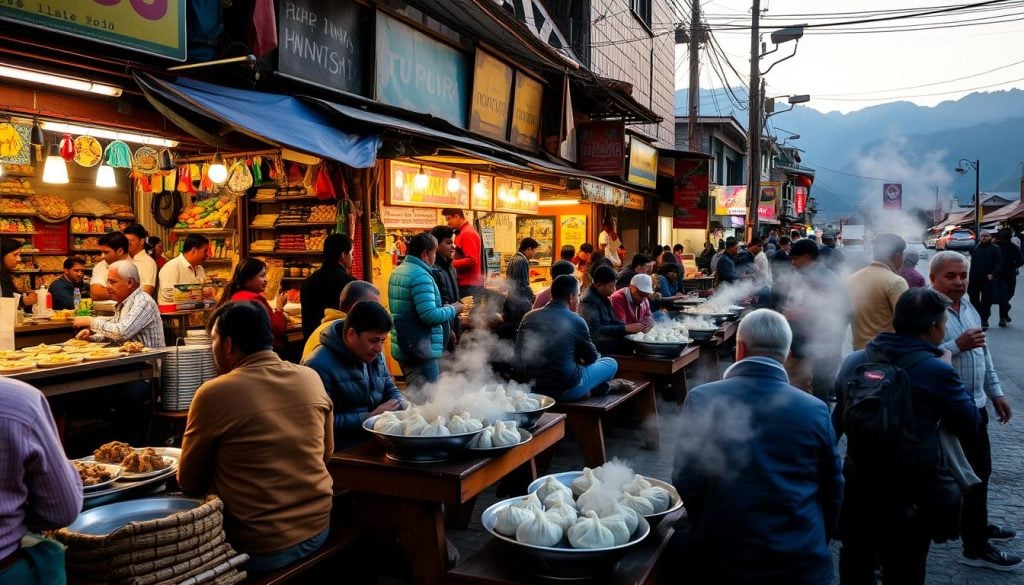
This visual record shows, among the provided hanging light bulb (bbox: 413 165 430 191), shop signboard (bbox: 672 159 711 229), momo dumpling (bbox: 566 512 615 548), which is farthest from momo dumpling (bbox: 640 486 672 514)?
shop signboard (bbox: 672 159 711 229)

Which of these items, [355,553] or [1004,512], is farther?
[1004,512]

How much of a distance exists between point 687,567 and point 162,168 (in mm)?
8171

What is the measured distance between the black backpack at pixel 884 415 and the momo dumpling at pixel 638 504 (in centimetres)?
124

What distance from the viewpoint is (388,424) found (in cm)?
383

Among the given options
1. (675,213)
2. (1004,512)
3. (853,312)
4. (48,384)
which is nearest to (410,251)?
(48,384)

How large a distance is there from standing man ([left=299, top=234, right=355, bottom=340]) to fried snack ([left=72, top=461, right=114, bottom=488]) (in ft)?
9.88

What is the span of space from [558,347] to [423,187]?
4.34 metres

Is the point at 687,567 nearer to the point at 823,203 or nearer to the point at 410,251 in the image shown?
the point at 410,251

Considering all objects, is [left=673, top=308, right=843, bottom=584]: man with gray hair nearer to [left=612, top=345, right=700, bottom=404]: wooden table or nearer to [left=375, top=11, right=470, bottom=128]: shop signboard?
[left=612, top=345, right=700, bottom=404]: wooden table

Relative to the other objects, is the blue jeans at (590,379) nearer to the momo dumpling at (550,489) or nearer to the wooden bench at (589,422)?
the wooden bench at (589,422)

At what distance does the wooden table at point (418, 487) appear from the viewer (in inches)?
141

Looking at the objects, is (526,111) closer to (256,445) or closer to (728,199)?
(256,445)

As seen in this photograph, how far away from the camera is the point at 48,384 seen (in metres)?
5.55

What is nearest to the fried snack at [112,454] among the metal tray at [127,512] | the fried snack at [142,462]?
the fried snack at [142,462]
